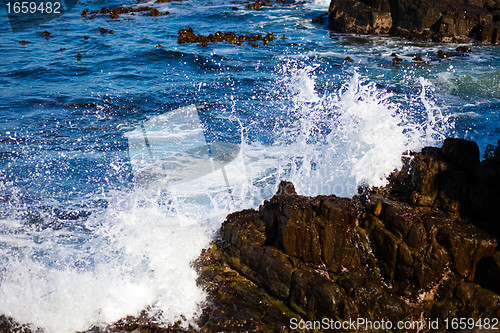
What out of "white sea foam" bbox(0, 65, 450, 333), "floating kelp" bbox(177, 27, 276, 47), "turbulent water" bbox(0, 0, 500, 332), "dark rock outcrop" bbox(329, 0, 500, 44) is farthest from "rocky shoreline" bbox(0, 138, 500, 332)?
"dark rock outcrop" bbox(329, 0, 500, 44)

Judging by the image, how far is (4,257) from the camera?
22.5ft

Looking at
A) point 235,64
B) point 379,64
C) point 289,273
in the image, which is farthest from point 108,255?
point 379,64

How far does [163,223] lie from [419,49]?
1617cm

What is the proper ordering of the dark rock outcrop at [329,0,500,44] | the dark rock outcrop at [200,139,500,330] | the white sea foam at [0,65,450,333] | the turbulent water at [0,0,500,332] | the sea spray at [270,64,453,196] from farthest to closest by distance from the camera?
the dark rock outcrop at [329,0,500,44]
the sea spray at [270,64,453,196]
the turbulent water at [0,0,500,332]
the white sea foam at [0,65,450,333]
the dark rock outcrop at [200,139,500,330]

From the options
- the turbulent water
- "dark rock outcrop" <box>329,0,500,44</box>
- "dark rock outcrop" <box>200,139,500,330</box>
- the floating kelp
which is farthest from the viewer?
the floating kelp

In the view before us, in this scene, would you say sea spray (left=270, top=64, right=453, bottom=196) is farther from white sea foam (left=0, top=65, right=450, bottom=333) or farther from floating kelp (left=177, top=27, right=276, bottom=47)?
floating kelp (left=177, top=27, right=276, bottom=47)

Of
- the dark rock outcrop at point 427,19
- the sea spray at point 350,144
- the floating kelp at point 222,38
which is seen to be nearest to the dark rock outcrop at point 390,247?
the sea spray at point 350,144

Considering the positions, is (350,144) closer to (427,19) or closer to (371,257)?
(371,257)

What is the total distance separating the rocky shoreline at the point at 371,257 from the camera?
17.5 ft

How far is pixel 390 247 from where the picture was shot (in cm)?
554

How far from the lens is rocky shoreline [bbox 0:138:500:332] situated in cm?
533

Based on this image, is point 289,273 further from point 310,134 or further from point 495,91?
point 495,91

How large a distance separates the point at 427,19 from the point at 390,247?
1832cm

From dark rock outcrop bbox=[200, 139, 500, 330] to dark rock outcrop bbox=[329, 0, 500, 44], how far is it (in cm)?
1675
